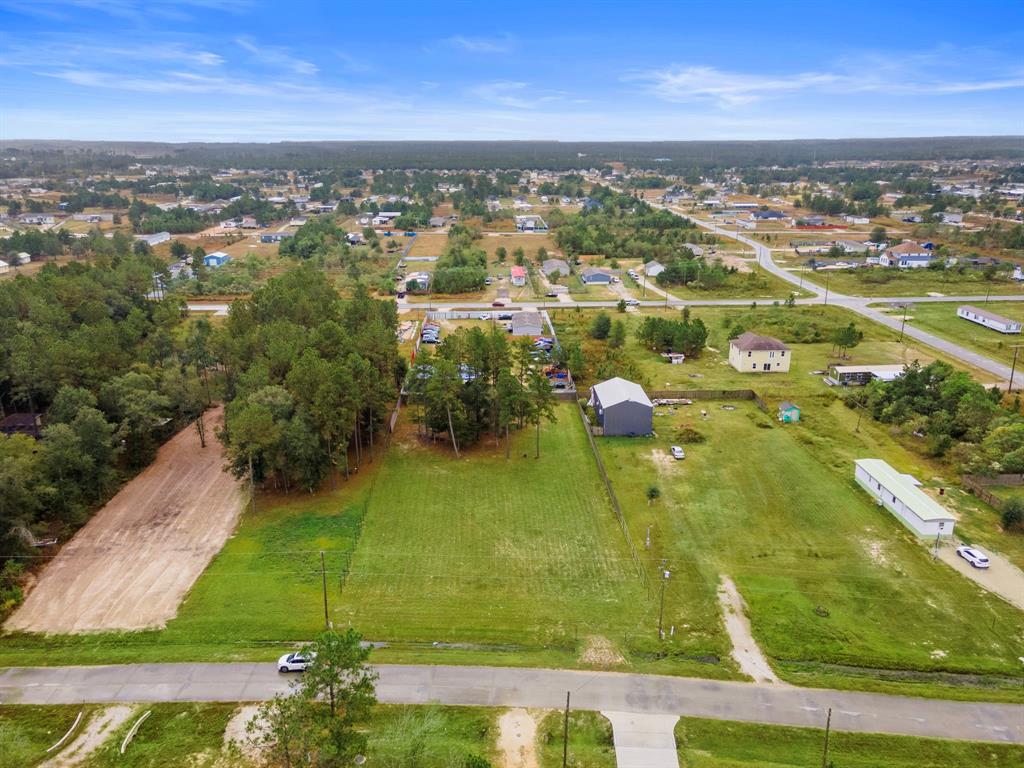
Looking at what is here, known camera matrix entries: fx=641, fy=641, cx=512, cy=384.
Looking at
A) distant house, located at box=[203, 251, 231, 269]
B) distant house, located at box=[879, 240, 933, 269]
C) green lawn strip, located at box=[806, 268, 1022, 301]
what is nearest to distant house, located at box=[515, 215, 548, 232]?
distant house, located at box=[203, 251, 231, 269]

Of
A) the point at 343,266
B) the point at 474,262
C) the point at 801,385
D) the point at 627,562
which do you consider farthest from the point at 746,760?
the point at 343,266

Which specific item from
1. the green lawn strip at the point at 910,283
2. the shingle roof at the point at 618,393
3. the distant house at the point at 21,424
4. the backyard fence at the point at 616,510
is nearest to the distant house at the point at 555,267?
the green lawn strip at the point at 910,283

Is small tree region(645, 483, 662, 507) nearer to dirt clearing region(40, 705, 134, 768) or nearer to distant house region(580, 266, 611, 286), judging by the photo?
dirt clearing region(40, 705, 134, 768)

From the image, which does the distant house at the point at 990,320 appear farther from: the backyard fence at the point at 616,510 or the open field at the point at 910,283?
the backyard fence at the point at 616,510

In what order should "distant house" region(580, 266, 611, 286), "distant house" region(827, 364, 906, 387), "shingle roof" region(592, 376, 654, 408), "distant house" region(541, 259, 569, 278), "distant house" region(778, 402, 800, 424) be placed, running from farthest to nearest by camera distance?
"distant house" region(541, 259, 569, 278) → "distant house" region(580, 266, 611, 286) → "distant house" region(827, 364, 906, 387) → "distant house" region(778, 402, 800, 424) → "shingle roof" region(592, 376, 654, 408)

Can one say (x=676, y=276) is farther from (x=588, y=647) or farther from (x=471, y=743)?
(x=471, y=743)
